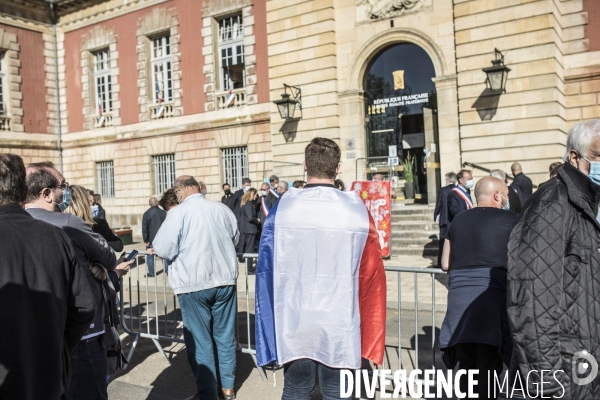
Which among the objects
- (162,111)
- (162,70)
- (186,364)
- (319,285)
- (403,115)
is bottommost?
(186,364)

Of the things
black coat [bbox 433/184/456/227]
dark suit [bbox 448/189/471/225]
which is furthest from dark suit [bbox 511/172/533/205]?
dark suit [bbox 448/189/471/225]

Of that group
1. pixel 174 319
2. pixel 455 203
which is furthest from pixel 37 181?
pixel 455 203

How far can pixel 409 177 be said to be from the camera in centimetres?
1670

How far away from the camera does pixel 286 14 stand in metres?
17.3

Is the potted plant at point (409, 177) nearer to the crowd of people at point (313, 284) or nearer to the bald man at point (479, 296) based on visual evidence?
the crowd of people at point (313, 284)

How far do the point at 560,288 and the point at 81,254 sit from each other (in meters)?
3.00

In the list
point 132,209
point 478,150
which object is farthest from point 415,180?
point 132,209

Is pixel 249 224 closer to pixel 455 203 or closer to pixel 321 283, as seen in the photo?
pixel 455 203

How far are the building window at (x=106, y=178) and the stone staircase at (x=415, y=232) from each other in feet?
44.3

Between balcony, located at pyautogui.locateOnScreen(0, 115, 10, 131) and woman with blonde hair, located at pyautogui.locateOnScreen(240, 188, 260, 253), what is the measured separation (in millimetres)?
15482

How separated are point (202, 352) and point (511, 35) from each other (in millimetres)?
12230

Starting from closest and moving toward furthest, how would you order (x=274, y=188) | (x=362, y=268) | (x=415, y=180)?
(x=362, y=268) < (x=274, y=188) < (x=415, y=180)

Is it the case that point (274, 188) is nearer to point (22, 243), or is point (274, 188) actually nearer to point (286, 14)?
point (286, 14)

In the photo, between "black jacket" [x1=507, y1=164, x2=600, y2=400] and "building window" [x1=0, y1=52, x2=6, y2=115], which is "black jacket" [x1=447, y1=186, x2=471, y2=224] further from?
"building window" [x1=0, y1=52, x2=6, y2=115]
